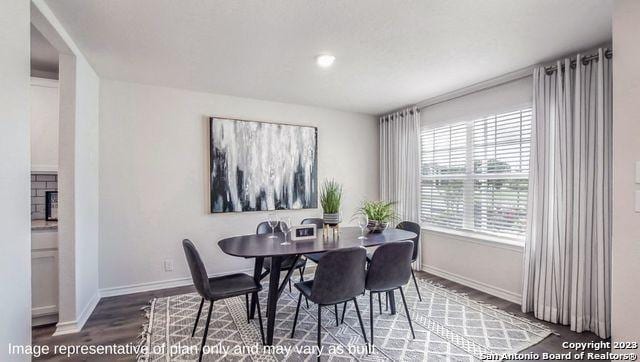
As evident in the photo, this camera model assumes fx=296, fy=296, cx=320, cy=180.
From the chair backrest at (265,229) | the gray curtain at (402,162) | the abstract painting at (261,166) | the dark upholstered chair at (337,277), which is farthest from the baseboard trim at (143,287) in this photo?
the gray curtain at (402,162)

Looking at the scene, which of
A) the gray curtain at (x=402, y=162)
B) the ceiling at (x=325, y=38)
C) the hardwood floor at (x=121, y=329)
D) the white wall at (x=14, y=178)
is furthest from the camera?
the gray curtain at (x=402, y=162)

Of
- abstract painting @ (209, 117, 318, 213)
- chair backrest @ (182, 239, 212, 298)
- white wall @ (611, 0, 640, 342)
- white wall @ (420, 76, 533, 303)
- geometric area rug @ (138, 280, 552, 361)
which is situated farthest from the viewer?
abstract painting @ (209, 117, 318, 213)

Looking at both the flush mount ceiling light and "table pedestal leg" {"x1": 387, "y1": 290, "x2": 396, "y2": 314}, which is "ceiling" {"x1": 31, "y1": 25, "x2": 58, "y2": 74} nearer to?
the flush mount ceiling light

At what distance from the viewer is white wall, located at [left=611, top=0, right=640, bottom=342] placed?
5.37 ft

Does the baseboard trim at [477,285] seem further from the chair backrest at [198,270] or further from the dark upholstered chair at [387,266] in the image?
the chair backrest at [198,270]

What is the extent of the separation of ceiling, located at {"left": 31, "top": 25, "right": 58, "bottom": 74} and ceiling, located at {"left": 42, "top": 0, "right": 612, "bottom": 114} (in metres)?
0.34

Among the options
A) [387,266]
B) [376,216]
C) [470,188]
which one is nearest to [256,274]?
[387,266]

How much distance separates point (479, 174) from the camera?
3.55m

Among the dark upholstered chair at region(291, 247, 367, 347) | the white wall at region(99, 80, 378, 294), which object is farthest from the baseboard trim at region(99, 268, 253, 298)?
the dark upholstered chair at region(291, 247, 367, 347)

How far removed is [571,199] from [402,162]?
2162 mm

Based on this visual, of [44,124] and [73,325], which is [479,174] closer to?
[73,325]

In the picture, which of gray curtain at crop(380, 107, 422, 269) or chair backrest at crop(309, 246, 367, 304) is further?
gray curtain at crop(380, 107, 422, 269)

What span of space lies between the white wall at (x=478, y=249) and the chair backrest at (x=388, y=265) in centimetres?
157

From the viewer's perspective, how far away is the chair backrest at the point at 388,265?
2.26 m
